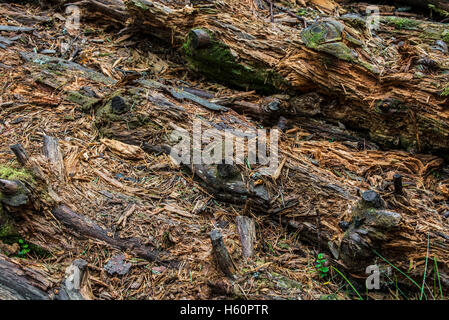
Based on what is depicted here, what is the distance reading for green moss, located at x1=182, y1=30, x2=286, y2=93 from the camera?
12.7ft

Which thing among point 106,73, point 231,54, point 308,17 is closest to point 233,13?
point 231,54

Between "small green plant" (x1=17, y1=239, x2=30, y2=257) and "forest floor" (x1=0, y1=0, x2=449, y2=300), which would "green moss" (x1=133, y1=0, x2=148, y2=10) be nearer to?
"forest floor" (x1=0, y1=0, x2=449, y2=300)

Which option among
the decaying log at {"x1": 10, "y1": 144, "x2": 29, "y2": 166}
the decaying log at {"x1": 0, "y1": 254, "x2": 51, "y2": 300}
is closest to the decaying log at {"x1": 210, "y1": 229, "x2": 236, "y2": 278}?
the decaying log at {"x1": 0, "y1": 254, "x2": 51, "y2": 300}

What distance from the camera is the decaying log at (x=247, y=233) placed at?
8.61ft

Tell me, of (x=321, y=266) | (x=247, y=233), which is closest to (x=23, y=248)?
(x=247, y=233)

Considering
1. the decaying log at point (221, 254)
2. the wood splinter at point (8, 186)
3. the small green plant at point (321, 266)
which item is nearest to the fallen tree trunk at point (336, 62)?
the small green plant at point (321, 266)

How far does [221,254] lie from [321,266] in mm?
828

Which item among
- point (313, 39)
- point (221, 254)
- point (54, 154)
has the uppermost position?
point (313, 39)

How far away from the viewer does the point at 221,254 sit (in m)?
2.32

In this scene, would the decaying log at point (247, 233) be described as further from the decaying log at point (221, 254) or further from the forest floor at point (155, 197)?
the decaying log at point (221, 254)

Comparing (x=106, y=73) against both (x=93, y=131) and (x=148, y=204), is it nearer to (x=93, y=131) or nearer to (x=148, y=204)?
(x=93, y=131)

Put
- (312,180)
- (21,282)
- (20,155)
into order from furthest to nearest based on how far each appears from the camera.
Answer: (312,180)
(20,155)
(21,282)

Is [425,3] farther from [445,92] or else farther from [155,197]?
[155,197]

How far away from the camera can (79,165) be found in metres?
3.12
